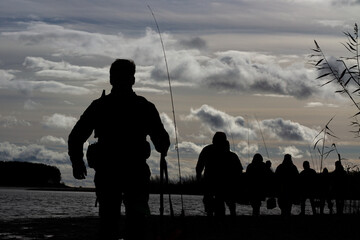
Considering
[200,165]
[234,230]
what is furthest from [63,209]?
[234,230]

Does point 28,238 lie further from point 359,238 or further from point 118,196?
point 118,196

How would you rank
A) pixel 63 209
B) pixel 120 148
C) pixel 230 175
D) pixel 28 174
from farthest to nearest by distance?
pixel 28 174 < pixel 63 209 < pixel 230 175 < pixel 120 148

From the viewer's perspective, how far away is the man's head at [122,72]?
6070 millimetres

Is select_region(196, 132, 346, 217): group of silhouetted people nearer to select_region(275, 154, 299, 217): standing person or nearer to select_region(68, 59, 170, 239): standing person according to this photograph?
select_region(275, 154, 299, 217): standing person

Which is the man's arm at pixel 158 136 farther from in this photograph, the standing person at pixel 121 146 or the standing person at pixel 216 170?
the standing person at pixel 216 170

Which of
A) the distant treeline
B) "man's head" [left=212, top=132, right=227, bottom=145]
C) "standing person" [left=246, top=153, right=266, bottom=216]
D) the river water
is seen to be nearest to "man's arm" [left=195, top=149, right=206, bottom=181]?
"man's head" [left=212, top=132, right=227, bottom=145]

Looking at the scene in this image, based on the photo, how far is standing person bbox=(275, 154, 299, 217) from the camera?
18219mm

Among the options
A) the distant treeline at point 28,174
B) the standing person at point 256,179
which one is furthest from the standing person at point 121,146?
the distant treeline at point 28,174

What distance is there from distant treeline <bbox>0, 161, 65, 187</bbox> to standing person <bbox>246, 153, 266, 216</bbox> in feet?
289

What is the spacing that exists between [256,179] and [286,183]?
5.14ft

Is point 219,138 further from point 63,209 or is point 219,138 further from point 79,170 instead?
point 63,209

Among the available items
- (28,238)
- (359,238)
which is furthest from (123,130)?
(28,238)

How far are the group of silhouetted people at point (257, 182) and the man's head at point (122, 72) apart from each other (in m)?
6.34

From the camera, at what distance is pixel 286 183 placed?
18328mm
